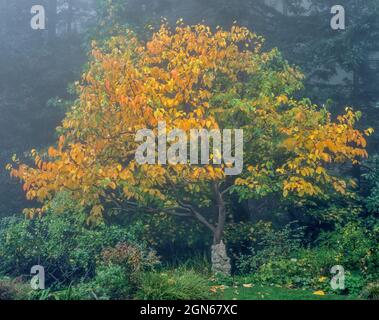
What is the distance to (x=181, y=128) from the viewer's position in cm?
1005

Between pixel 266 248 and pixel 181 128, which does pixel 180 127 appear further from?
pixel 266 248

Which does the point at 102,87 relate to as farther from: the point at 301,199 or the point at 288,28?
the point at 288,28

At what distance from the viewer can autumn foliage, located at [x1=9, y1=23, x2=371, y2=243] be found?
33.9ft

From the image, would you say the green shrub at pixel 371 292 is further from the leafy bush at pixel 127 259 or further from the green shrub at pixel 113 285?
the green shrub at pixel 113 285

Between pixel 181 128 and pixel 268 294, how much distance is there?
11.2 feet

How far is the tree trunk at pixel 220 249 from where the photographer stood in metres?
11.9

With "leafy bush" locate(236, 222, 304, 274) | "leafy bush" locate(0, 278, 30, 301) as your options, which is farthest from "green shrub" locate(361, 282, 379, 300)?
"leafy bush" locate(0, 278, 30, 301)

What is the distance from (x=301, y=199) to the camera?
13.2m

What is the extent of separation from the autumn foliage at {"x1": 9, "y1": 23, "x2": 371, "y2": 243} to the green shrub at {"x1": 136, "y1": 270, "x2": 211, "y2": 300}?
6.09 ft

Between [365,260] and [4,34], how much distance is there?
1369 cm

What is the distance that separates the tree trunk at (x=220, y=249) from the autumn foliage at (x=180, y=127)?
0.03 metres

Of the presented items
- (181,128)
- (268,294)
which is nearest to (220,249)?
(268,294)

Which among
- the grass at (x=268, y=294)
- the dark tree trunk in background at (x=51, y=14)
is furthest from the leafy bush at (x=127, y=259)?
the dark tree trunk in background at (x=51, y=14)

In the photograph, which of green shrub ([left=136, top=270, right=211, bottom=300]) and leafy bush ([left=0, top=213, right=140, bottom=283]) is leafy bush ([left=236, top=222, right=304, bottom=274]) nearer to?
green shrub ([left=136, top=270, right=211, bottom=300])
